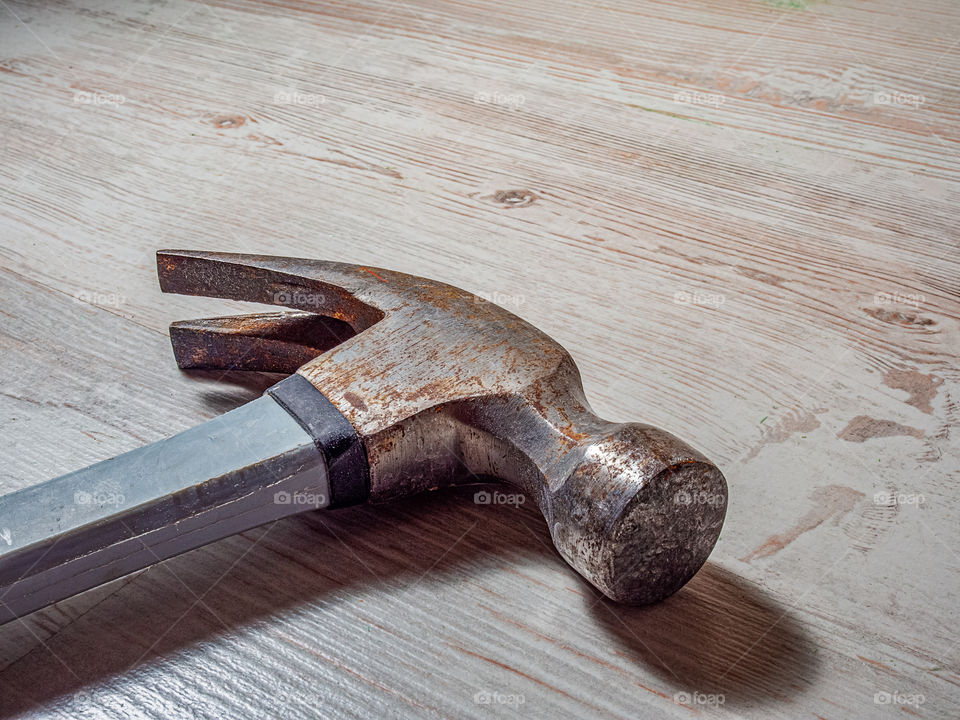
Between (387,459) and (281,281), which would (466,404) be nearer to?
(387,459)

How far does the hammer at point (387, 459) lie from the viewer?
2.16 ft

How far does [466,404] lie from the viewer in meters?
0.76

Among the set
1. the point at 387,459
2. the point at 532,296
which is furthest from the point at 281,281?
the point at 532,296

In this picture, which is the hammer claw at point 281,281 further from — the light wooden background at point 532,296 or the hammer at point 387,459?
the light wooden background at point 532,296

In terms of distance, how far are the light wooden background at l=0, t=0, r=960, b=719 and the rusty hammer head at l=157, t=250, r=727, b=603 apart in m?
0.06

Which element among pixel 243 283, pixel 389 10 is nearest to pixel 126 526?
pixel 243 283

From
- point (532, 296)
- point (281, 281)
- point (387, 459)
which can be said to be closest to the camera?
point (387, 459)

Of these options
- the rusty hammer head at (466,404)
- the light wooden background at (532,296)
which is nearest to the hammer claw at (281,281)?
the rusty hammer head at (466,404)

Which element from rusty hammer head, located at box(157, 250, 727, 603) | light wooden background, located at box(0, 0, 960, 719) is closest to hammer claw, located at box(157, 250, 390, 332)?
rusty hammer head, located at box(157, 250, 727, 603)

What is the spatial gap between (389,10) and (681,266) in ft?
3.21

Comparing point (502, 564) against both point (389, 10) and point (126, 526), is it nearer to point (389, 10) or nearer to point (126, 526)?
point (126, 526)

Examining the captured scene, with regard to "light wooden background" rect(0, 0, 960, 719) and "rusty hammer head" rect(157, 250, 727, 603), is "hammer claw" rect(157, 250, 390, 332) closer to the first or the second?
"rusty hammer head" rect(157, 250, 727, 603)

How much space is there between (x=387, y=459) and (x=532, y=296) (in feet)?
1.32

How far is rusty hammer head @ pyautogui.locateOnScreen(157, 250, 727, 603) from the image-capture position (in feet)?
2.18
